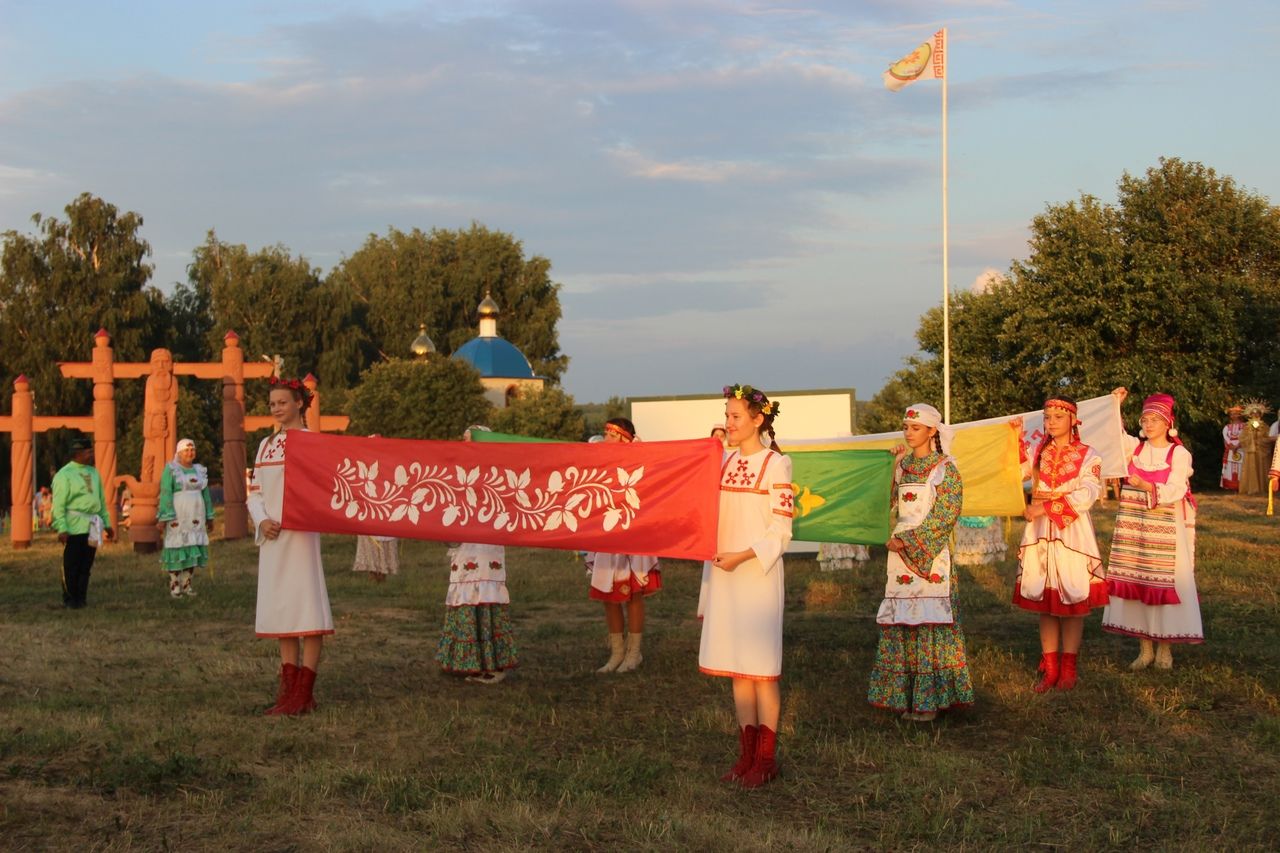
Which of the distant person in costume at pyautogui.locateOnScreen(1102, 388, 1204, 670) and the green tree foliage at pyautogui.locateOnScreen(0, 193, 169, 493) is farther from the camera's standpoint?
the green tree foliage at pyautogui.locateOnScreen(0, 193, 169, 493)

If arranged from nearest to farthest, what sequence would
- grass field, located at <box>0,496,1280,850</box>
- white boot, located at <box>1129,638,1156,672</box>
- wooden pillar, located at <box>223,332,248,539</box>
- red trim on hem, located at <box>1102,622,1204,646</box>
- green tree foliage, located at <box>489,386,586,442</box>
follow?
grass field, located at <box>0,496,1280,850</box>, red trim on hem, located at <box>1102,622,1204,646</box>, white boot, located at <box>1129,638,1156,672</box>, wooden pillar, located at <box>223,332,248,539</box>, green tree foliage, located at <box>489,386,586,442</box>

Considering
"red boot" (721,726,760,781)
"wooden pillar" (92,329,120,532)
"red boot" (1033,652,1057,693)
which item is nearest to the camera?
"red boot" (721,726,760,781)

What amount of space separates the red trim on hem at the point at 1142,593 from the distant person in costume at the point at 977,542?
7408 mm

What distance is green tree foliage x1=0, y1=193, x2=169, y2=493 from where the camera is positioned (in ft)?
193

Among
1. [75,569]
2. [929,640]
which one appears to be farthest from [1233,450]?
[75,569]

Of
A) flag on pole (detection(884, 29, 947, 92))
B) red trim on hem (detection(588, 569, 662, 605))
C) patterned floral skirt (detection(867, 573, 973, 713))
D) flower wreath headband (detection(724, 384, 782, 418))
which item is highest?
flag on pole (detection(884, 29, 947, 92))

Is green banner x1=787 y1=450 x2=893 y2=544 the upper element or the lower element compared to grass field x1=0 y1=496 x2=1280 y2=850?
upper

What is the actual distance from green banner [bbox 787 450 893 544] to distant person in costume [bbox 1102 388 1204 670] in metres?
2.14

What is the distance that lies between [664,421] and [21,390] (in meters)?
16.8

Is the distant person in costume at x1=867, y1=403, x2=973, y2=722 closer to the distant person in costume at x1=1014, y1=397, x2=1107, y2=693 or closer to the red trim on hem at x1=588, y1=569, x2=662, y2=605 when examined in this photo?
the distant person in costume at x1=1014, y1=397, x2=1107, y2=693

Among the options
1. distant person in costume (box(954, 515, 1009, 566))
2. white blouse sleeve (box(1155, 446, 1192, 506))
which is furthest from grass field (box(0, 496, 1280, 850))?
distant person in costume (box(954, 515, 1009, 566))

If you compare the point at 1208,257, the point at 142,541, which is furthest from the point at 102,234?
the point at 1208,257

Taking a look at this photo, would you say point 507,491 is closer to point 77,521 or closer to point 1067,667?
point 1067,667

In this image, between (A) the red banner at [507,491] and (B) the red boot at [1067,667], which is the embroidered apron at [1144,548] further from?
(A) the red banner at [507,491]
